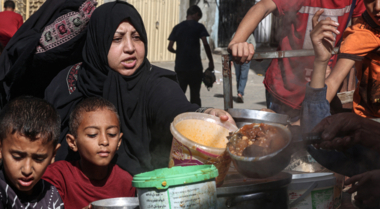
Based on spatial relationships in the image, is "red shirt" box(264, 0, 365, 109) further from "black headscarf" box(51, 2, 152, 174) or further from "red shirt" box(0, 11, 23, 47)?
"red shirt" box(0, 11, 23, 47)

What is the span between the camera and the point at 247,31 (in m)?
2.41

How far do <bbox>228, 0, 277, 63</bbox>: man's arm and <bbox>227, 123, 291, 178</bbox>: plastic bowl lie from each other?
0.73 metres

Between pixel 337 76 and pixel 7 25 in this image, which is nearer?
pixel 337 76

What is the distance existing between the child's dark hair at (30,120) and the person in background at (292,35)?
121 cm

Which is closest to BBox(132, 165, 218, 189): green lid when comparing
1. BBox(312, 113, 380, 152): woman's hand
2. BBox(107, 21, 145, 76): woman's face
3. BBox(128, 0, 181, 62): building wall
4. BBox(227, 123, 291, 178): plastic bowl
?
BBox(227, 123, 291, 178): plastic bowl

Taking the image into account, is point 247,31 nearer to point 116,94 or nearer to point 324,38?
point 324,38

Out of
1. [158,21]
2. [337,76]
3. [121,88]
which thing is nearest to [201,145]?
[121,88]

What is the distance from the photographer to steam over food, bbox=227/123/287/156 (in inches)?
60.4

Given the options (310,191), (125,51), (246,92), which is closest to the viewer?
(310,191)

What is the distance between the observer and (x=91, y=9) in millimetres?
2871

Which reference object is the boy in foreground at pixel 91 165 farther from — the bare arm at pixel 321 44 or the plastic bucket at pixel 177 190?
the bare arm at pixel 321 44

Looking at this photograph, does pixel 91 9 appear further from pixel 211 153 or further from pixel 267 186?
pixel 267 186

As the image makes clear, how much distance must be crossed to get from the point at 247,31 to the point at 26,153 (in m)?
1.53

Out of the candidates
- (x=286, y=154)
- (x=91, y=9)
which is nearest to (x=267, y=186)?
(x=286, y=154)
